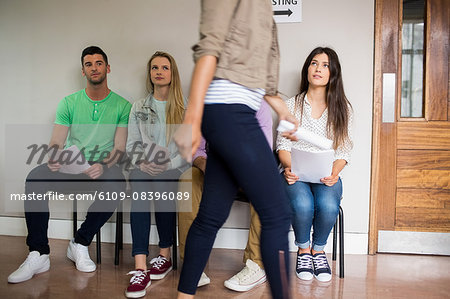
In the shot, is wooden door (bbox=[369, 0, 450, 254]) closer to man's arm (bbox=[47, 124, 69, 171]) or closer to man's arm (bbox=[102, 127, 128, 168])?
man's arm (bbox=[102, 127, 128, 168])

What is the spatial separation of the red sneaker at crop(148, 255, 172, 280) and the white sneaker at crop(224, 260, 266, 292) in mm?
354

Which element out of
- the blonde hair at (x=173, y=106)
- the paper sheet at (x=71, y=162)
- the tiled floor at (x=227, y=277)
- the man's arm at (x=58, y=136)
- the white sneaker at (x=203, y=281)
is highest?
the blonde hair at (x=173, y=106)

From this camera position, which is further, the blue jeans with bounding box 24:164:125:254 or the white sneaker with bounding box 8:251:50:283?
the blue jeans with bounding box 24:164:125:254

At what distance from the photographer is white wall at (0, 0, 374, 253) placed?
2650 mm

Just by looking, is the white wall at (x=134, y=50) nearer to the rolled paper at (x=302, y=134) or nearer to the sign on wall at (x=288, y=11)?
the sign on wall at (x=288, y=11)

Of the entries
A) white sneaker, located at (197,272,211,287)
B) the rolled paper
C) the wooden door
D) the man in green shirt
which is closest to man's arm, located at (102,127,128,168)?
the man in green shirt

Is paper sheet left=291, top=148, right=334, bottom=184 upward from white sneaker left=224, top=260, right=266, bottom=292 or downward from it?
upward

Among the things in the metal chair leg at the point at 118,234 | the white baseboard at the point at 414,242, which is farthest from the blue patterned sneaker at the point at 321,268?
the metal chair leg at the point at 118,234

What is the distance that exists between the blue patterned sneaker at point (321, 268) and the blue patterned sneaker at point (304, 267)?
25 millimetres

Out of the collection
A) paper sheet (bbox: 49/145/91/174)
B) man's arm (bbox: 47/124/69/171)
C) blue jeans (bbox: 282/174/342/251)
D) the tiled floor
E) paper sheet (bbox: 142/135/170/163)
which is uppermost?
man's arm (bbox: 47/124/69/171)

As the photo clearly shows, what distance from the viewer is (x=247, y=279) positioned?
2008mm

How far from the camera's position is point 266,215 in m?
1.13

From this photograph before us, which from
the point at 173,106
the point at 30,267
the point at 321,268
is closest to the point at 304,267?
the point at 321,268

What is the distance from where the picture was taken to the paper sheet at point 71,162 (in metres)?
2.34
